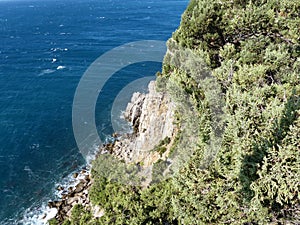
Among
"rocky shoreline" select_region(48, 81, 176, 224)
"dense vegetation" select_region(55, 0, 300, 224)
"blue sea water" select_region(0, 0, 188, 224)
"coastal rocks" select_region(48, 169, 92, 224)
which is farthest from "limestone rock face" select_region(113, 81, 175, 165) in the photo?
"blue sea water" select_region(0, 0, 188, 224)

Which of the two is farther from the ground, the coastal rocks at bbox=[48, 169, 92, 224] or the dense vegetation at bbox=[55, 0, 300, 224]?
the dense vegetation at bbox=[55, 0, 300, 224]

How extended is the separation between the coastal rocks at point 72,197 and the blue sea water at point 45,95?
1888mm

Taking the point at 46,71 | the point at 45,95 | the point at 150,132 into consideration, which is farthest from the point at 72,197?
the point at 46,71

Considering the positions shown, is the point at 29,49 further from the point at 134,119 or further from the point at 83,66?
the point at 134,119

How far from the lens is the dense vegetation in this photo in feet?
46.9

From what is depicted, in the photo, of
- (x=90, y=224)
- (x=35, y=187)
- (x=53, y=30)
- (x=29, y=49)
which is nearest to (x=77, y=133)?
(x=35, y=187)

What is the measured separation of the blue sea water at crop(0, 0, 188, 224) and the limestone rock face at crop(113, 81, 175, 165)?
6.91 meters

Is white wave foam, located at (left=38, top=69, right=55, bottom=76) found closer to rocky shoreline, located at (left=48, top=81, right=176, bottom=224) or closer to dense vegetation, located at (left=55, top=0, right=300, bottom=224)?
rocky shoreline, located at (left=48, top=81, right=176, bottom=224)

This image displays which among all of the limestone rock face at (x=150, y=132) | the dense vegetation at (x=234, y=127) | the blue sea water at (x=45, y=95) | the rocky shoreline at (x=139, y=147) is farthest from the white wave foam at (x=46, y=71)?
the dense vegetation at (x=234, y=127)

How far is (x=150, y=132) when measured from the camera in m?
37.5

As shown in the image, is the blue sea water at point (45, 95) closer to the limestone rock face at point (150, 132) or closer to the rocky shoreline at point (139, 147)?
the rocky shoreline at point (139, 147)

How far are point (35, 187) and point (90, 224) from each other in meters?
20.9

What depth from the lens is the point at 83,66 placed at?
3081 inches

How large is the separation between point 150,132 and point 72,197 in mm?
13984
